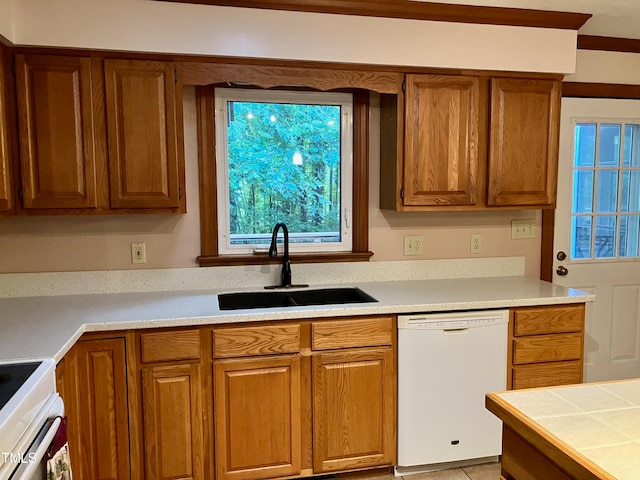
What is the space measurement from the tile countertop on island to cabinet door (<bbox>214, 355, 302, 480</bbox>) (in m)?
0.24

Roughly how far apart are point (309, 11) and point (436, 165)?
1.00 meters

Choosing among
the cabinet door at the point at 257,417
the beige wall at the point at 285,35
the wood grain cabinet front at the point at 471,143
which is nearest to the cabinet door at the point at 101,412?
the cabinet door at the point at 257,417

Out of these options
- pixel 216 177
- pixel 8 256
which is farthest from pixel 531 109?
pixel 8 256

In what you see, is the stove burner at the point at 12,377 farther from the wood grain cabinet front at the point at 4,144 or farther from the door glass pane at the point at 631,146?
the door glass pane at the point at 631,146

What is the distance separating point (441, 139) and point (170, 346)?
1.68 m

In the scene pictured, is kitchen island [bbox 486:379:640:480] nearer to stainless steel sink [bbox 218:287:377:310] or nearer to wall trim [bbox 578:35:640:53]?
stainless steel sink [bbox 218:287:377:310]

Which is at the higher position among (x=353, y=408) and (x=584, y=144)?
(x=584, y=144)

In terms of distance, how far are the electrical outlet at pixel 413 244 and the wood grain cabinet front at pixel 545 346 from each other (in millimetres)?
689

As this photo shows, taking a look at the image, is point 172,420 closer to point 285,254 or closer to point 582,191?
point 285,254

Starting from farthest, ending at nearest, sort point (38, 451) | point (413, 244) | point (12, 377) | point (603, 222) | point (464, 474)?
point (603, 222)
point (413, 244)
point (464, 474)
point (12, 377)
point (38, 451)

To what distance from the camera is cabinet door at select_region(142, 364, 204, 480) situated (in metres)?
2.08

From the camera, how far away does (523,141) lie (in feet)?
8.64

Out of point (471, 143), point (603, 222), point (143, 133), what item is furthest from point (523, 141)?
point (143, 133)

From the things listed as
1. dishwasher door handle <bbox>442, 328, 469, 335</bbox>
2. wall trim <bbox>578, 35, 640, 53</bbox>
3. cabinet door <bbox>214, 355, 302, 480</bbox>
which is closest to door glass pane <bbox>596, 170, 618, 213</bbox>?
wall trim <bbox>578, 35, 640, 53</bbox>
